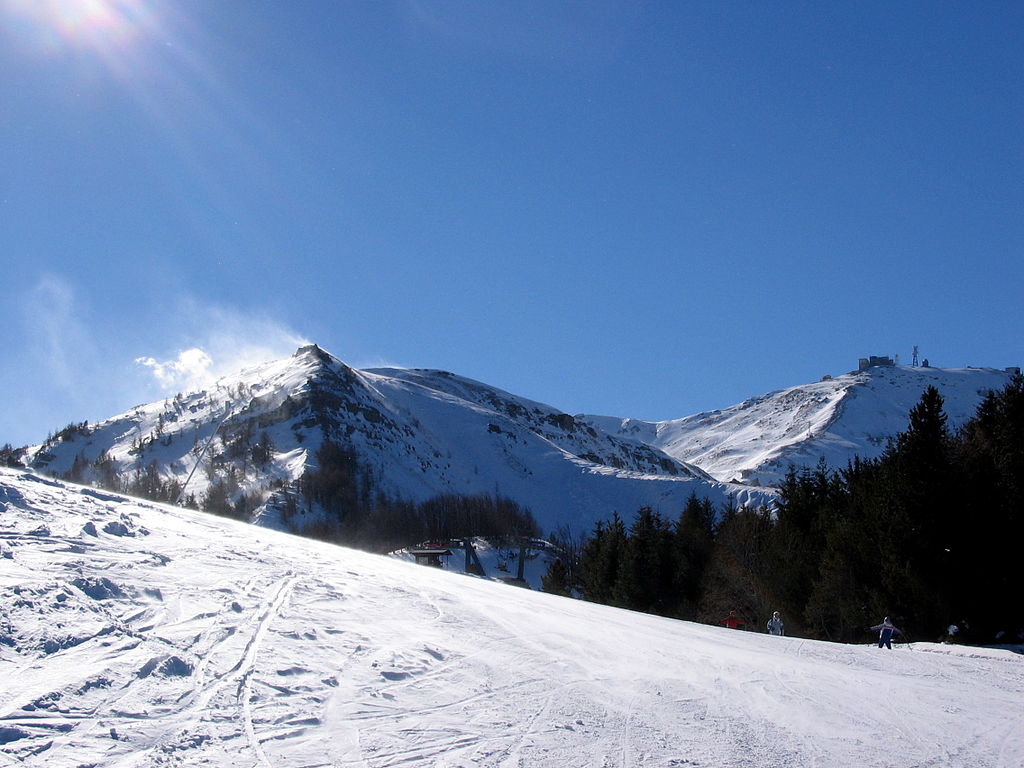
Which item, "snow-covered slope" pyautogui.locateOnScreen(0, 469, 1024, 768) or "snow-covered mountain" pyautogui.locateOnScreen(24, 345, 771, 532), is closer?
"snow-covered slope" pyautogui.locateOnScreen(0, 469, 1024, 768)

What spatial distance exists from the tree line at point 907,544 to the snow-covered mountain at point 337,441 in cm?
8541

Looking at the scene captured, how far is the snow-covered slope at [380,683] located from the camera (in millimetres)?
6801

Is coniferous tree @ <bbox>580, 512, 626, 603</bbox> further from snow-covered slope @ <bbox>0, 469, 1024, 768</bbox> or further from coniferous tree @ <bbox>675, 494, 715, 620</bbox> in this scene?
snow-covered slope @ <bbox>0, 469, 1024, 768</bbox>

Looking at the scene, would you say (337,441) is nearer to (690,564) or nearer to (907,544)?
(690,564)

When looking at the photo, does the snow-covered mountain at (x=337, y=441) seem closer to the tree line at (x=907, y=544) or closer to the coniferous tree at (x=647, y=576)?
the coniferous tree at (x=647, y=576)

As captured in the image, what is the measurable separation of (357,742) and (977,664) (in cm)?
1411

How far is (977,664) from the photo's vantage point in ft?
52.6

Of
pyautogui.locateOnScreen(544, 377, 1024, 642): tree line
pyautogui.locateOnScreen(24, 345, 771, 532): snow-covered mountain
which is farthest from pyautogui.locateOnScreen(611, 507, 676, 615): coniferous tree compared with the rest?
pyautogui.locateOnScreen(24, 345, 771, 532): snow-covered mountain

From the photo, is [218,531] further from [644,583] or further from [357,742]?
[644,583]

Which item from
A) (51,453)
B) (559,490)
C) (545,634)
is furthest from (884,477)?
(51,453)

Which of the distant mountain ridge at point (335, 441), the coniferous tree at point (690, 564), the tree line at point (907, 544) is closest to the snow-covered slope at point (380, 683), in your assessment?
the tree line at point (907, 544)

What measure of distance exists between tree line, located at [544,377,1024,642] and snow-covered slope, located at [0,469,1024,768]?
6047 mm

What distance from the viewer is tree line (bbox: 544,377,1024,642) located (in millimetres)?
21422

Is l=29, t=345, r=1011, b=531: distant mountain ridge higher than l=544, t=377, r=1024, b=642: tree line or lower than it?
higher
